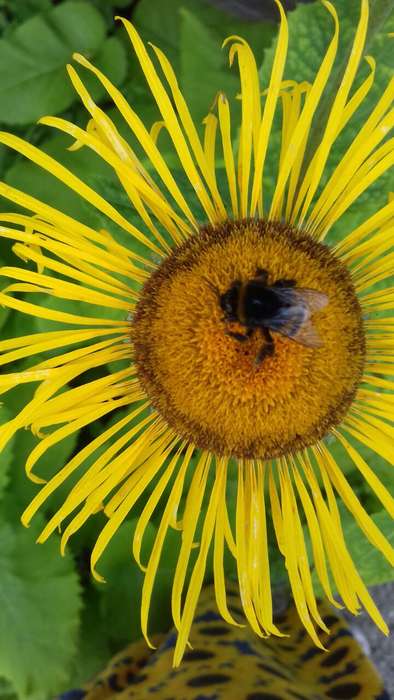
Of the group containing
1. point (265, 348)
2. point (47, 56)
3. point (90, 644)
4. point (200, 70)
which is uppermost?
point (47, 56)

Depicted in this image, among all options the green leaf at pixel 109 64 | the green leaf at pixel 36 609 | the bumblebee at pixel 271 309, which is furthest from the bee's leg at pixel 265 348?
the green leaf at pixel 109 64

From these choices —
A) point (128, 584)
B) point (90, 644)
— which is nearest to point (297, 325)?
point (128, 584)

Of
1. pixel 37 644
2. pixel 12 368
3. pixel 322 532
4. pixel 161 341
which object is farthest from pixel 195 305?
pixel 37 644

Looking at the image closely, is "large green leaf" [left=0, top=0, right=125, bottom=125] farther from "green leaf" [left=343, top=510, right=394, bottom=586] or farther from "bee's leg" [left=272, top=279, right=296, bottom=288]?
"green leaf" [left=343, top=510, right=394, bottom=586]

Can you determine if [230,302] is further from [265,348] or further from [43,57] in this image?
[43,57]

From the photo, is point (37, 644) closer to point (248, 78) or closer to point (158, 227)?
point (158, 227)
